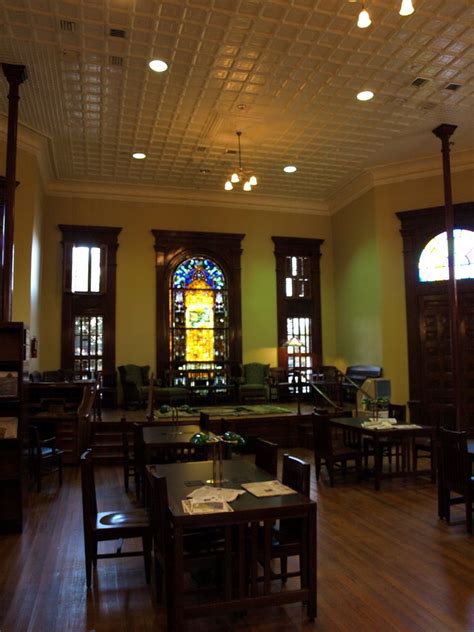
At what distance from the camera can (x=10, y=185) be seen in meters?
6.89

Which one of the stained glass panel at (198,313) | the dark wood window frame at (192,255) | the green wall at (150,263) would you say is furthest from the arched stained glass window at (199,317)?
the green wall at (150,263)

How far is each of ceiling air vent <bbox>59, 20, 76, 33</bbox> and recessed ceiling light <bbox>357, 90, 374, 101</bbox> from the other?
4271 mm

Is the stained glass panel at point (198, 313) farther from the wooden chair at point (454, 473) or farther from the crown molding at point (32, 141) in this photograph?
the wooden chair at point (454, 473)

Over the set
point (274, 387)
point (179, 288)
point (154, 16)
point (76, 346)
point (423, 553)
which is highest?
point (154, 16)

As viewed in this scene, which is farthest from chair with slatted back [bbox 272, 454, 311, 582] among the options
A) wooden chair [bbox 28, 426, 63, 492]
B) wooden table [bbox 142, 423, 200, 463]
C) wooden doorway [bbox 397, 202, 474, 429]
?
wooden doorway [bbox 397, 202, 474, 429]

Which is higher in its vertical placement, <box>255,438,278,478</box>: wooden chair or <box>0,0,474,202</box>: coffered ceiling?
<box>0,0,474,202</box>: coffered ceiling

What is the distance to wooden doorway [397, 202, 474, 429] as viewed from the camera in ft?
33.3

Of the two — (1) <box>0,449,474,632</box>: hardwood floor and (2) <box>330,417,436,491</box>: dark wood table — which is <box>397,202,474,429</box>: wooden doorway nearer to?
(2) <box>330,417,436,491</box>: dark wood table

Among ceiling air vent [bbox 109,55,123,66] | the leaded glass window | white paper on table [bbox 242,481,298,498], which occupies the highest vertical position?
ceiling air vent [bbox 109,55,123,66]

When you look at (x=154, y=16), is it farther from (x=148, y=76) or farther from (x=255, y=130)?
(x=255, y=130)

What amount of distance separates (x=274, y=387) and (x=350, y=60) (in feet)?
24.4

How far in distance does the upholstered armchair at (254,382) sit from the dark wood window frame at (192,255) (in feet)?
1.00

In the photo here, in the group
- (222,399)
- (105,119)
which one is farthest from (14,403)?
(222,399)

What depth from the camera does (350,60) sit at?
7.16m
